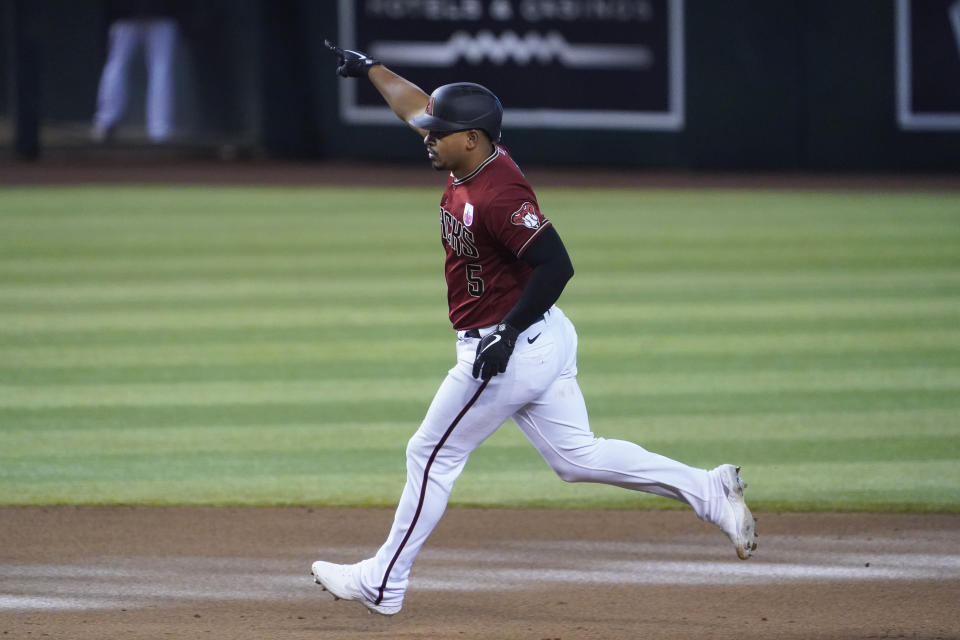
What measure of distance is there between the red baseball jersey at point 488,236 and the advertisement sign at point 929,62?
12019 mm

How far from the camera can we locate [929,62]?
15000 mm

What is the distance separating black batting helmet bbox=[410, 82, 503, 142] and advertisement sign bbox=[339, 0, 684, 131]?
11.7 meters

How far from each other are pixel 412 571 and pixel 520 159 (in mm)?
11964

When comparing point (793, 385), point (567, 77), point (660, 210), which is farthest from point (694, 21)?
point (793, 385)

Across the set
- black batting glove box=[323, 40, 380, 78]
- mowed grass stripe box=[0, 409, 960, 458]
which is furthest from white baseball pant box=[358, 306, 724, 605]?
mowed grass stripe box=[0, 409, 960, 458]


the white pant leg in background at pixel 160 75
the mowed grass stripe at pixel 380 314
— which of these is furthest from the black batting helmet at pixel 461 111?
the white pant leg in background at pixel 160 75

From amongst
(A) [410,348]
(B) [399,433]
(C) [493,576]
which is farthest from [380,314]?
(C) [493,576]

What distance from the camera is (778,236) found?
12344 mm

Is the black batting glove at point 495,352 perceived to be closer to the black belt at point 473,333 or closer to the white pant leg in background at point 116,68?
the black belt at point 473,333

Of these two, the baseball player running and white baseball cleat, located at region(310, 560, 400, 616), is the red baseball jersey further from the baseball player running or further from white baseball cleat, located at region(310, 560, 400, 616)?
white baseball cleat, located at region(310, 560, 400, 616)

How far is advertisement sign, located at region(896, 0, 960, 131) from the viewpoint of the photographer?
1489 centimetres

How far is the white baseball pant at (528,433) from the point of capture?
13.3 feet

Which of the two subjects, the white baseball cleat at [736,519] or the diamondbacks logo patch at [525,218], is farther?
the white baseball cleat at [736,519]

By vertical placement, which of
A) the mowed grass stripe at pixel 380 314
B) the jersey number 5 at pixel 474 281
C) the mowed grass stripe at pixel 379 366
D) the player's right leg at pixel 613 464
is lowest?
the mowed grass stripe at pixel 379 366
